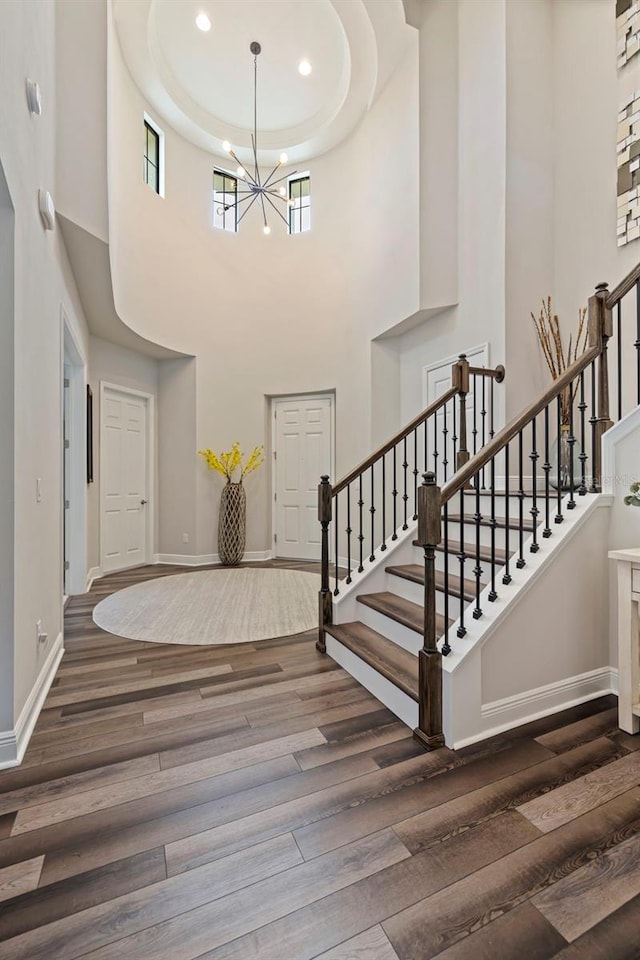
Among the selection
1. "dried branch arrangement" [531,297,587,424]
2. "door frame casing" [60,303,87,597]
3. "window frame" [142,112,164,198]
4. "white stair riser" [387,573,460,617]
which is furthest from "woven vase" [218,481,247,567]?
"dried branch arrangement" [531,297,587,424]

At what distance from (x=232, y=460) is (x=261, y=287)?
2549 millimetres

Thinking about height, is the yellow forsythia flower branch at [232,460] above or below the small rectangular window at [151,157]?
below

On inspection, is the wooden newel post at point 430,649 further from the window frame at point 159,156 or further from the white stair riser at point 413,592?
the window frame at point 159,156

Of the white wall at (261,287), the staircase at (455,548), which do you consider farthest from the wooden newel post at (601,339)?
the white wall at (261,287)

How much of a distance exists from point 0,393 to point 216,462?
4.19m

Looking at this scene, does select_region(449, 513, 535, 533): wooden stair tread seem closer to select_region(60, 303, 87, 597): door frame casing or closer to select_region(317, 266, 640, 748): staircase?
select_region(317, 266, 640, 748): staircase

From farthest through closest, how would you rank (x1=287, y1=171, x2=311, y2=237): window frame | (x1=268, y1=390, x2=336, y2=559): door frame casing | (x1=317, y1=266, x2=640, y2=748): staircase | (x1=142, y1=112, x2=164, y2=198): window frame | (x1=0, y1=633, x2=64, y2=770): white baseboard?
(x1=287, y1=171, x2=311, y2=237): window frame, (x1=268, y1=390, x2=336, y2=559): door frame casing, (x1=142, y1=112, x2=164, y2=198): window frame, (x1=317, y1=266, x2=640, y2=748): staircase, (x1=0, y1=633, x2=64, y2=770): white baseboard

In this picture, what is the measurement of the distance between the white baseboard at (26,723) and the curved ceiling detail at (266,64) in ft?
19.9

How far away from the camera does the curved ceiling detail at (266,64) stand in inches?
181

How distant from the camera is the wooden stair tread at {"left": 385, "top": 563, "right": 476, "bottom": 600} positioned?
238cm

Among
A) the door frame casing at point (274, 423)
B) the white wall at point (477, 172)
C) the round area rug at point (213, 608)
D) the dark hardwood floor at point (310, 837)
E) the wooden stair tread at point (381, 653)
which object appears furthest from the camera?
the door frame casing at point (274, 423)

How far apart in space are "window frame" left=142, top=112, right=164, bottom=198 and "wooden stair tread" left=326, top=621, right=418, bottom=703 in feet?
18.7

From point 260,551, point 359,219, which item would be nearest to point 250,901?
point 260,551

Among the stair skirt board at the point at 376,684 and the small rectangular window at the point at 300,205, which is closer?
the stair skirt board at the point at 376,684
